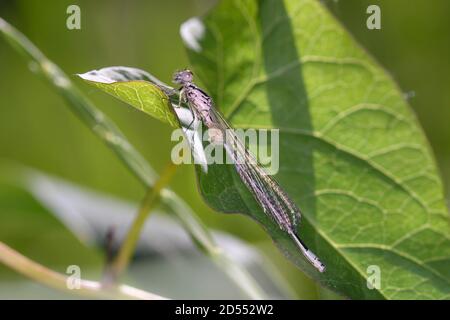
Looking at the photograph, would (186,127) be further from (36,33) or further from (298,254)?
(36,33)

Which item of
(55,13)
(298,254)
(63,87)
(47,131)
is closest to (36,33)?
(55,13)

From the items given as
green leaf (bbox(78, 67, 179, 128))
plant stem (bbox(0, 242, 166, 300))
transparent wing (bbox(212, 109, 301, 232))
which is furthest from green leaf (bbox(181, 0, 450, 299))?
plant stem (bbox(0, 242, 166, 300))

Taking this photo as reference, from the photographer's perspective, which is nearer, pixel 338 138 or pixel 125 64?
pixel 338 138

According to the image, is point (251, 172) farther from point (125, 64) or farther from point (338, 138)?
point (125, 64)

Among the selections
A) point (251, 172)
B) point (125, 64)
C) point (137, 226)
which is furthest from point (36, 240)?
point (251, 172)

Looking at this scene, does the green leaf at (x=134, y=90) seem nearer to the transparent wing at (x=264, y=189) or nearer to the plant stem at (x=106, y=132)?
the transparent wing at (x=264, y=189)

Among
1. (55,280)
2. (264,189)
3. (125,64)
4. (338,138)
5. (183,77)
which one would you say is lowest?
(55,280)

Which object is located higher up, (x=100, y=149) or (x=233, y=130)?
(x=100, y=149)

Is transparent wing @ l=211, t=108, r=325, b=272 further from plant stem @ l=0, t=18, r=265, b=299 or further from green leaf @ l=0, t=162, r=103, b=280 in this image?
green leaf @ l=0, t=162, r=103, b=280
